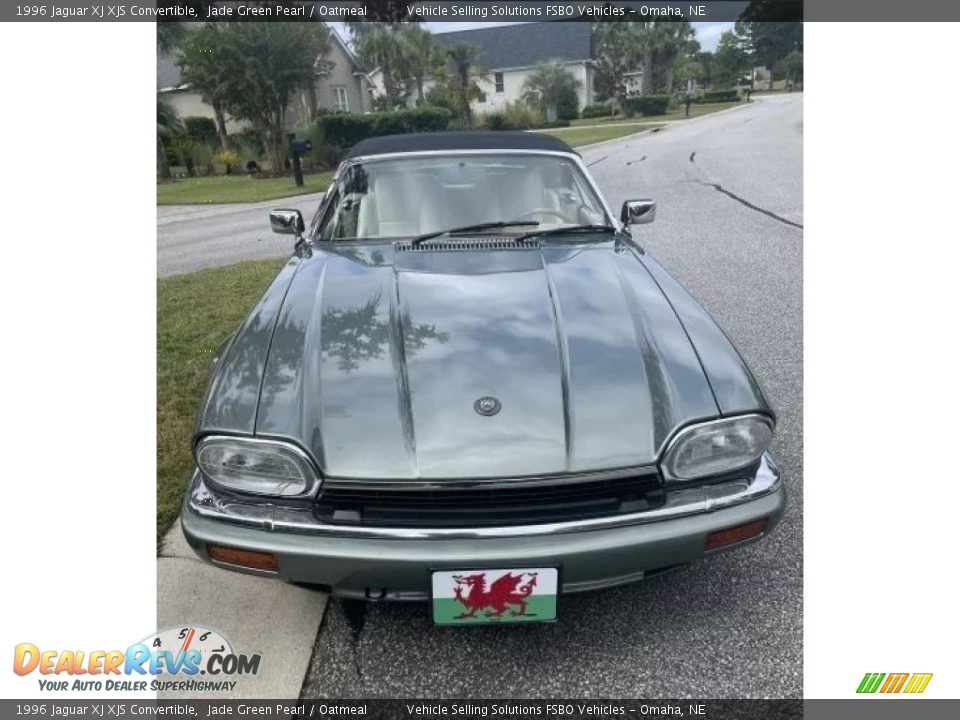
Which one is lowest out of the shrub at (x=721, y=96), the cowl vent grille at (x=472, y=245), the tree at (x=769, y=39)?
the cowl vent grille at (x=472, y=245)

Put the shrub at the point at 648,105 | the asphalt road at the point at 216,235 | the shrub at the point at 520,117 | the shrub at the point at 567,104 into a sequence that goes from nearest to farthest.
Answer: the asphalt road at the point at 216,235 → the shrub at the point at 520,117 → the shrub at the point at 567,104 → the shrub at the point at 648,105

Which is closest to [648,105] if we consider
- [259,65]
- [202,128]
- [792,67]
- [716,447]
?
[792,67]

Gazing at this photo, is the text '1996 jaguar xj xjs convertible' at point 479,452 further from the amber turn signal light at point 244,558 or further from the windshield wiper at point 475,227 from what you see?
the windshield wiper at point 475,227

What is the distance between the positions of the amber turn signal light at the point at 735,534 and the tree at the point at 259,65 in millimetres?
20057

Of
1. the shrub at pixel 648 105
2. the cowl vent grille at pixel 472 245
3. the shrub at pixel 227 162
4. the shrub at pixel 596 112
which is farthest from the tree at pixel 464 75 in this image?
the cowl vent grille at pixel 472 245

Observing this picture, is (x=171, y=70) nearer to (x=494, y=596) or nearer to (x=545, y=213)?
(x=545, y=213)

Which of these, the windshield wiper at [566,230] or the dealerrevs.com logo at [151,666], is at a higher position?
the windshield wiper at [566,230]

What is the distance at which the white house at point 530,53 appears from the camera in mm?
37688

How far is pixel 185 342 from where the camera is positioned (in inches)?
169

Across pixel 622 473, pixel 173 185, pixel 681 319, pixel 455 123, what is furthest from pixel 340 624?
pixel 455 123

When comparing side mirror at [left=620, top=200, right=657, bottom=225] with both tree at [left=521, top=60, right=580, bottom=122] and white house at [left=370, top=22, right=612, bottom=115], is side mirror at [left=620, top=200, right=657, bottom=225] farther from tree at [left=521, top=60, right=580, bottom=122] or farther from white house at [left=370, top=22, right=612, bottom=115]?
white house at [left=370, top=22, right=612, bottom=115]

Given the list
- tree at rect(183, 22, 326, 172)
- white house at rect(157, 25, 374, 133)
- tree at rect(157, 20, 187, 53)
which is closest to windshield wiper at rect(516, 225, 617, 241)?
tree at rect(183, 22, 326, 172)

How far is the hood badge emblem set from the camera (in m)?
1.71

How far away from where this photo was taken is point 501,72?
124 feet
